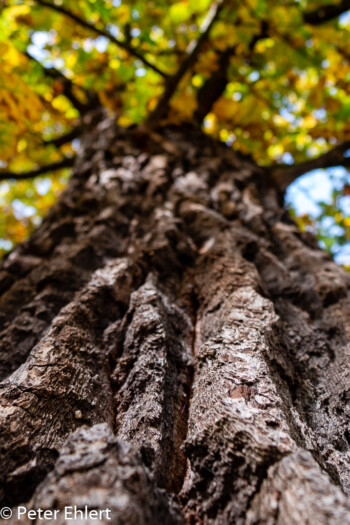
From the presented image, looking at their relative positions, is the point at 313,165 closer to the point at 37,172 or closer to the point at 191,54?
the point at 191,54

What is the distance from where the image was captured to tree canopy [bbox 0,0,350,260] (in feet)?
9.21

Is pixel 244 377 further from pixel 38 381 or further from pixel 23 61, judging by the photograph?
pixel 23 61

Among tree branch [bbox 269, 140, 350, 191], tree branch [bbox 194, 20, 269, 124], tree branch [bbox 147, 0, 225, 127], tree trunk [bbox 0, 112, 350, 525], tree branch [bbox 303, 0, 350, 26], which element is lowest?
tree trunk [bbox 0, 112, 350, 525]

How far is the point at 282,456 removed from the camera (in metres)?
0.74

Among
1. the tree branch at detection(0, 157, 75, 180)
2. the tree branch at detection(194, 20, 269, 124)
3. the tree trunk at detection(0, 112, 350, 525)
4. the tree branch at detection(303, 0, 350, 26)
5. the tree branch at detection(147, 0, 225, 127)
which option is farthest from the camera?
the tree branch at detection(194, 20, 269, 124)

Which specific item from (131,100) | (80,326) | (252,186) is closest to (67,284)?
(80,326)

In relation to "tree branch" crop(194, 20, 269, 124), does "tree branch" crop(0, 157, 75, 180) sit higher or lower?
lower

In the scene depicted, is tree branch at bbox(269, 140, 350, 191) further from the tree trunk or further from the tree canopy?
the tree trunk

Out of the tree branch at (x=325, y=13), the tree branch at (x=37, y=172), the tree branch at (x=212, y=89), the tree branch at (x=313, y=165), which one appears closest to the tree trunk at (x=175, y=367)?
the tree branch at (x=313, y=165)

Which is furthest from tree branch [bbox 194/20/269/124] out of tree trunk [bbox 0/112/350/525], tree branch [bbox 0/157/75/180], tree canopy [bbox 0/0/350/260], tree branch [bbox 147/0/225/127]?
tree trunk [bbox 0/112/350/525]

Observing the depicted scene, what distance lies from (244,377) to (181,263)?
2.77 feet

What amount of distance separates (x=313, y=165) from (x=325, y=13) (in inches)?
81.4

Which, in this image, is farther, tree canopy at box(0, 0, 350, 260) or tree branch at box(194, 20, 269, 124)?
tree branch at box(194, 20, 269, 124)

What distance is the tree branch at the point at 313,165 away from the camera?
3.03m
